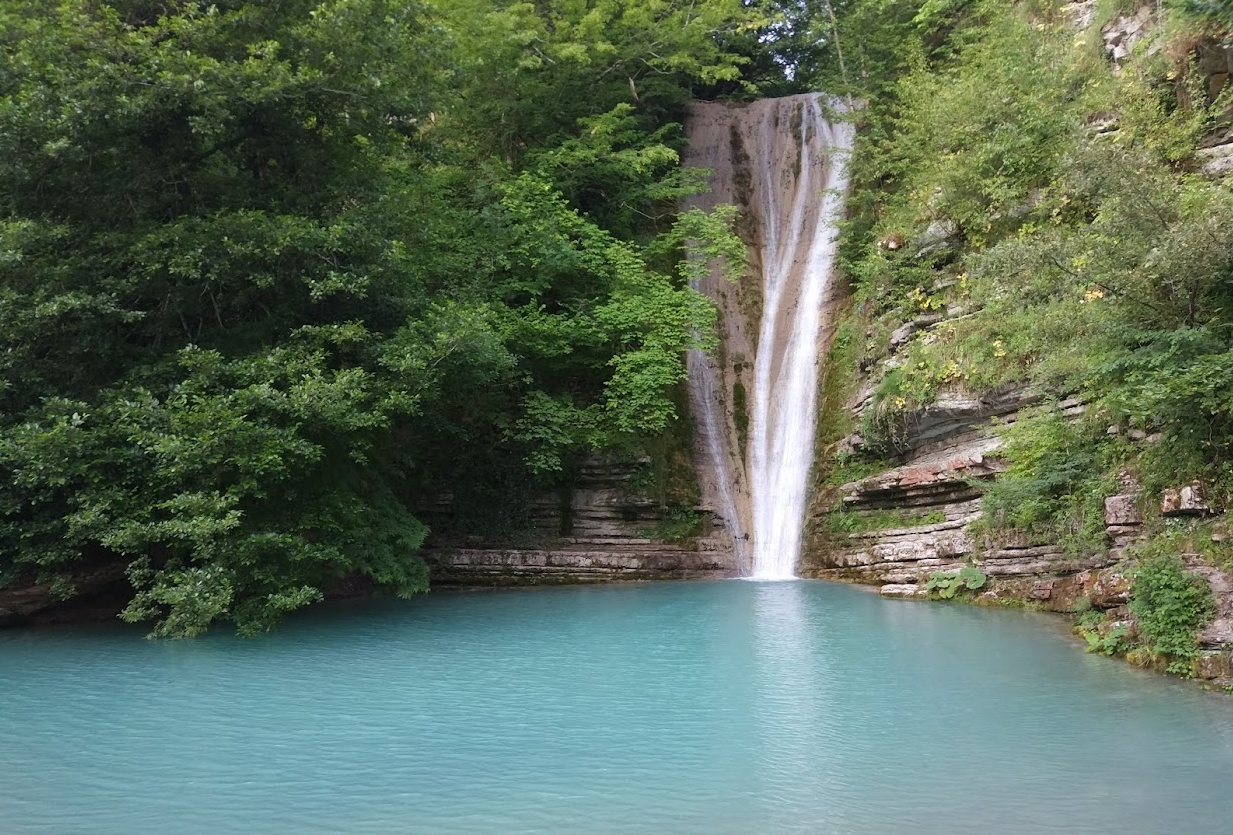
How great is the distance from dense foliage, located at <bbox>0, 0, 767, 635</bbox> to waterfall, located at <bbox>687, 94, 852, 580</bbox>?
8.53 feet

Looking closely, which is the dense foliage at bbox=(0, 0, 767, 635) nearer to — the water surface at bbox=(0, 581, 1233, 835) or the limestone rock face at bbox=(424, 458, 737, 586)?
the limestone rock face at bbox=(424, 458, 737, 586)

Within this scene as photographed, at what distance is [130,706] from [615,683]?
157 inches

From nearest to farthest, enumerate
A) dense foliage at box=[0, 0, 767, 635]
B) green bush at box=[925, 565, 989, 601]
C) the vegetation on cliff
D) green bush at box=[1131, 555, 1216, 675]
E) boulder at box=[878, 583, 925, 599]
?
green bush at box=[1131, 555, 1216, 675] → the vegetation on cliff → dense foliage at box=[0, 0, 767, 635] → green bush at box=[925, 565, 989, 601] → boulder at box=[878, 583, 925, 599]

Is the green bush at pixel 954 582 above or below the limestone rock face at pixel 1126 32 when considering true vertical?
below

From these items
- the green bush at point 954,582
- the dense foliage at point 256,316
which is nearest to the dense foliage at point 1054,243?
the green bush at point 954,582

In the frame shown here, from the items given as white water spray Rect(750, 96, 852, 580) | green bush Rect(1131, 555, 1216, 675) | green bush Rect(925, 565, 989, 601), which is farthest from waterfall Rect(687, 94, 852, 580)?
green bush Rect(1131, 555, 1216, 675)

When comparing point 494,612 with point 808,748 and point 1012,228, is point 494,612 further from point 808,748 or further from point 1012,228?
point 1012,228

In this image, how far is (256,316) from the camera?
1182cm

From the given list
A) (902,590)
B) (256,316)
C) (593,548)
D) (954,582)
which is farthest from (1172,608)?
(256,316)

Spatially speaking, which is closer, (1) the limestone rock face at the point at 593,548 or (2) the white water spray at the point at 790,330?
(1) the limestone rock face at the point at 593,548

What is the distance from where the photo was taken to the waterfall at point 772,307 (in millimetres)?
15898

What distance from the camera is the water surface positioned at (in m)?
4.32

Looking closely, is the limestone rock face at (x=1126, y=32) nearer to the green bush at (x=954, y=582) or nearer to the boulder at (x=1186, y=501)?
the boulder at (x=1186, y=501)

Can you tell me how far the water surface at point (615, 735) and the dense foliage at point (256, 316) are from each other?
162cm
